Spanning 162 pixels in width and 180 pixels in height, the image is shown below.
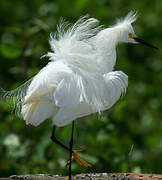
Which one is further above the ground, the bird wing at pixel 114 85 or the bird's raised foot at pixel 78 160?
the bird wing at pixel 114 85

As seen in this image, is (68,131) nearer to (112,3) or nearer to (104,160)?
(104,160)

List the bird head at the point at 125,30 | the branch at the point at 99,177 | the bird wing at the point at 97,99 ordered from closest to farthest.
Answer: the bird wing at the point at 97,99
the branch at the point at 99,177
the bird head at the point at 125,30

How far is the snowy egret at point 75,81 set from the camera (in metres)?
4.08

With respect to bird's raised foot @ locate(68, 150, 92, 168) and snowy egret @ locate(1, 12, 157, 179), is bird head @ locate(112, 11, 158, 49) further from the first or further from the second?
bird's raised foot @ locate(68, 150, 92, 168)

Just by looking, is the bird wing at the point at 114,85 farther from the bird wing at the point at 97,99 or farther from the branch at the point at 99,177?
the branch at the point at 99,177

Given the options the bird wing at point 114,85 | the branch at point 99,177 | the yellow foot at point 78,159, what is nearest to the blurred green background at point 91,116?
the yellow foot at point 78,159

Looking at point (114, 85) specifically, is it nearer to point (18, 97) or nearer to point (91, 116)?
point (18, 97)

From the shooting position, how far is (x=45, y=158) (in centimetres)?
634

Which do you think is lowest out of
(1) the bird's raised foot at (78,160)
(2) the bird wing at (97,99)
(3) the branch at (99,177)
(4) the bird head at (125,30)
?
(3) the branch at (99,177)

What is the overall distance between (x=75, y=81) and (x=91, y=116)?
8.15 ft

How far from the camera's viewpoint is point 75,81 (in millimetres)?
4176

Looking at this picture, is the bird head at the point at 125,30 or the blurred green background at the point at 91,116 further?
the blurred green background at the point at 91,116

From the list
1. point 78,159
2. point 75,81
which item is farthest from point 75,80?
point 78,159

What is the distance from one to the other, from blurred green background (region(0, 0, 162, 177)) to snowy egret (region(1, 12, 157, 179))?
25.7 inches
